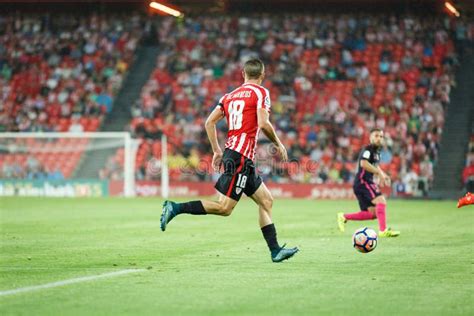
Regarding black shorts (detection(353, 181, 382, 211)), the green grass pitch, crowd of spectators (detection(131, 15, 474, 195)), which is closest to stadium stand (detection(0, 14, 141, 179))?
crowd of spectators (detection(131, 15, 474, 195))

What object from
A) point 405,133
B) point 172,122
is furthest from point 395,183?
point 172,122

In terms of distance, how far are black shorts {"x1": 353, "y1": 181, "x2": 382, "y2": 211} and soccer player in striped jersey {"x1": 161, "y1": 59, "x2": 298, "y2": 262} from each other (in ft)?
17.9

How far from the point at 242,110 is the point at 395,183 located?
70.6ft

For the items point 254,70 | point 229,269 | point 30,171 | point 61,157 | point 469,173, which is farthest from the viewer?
point 61,157

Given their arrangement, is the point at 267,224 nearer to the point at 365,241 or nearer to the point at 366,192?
the point at 365,241

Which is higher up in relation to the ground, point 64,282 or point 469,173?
point 469,173

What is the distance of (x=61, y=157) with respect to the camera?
33.2 m

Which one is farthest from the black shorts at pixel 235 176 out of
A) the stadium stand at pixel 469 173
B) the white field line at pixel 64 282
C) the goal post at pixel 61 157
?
the goal post at pixel 61 157

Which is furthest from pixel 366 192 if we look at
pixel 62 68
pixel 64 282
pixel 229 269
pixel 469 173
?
pixel 62 68

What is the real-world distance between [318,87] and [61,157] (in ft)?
34.4

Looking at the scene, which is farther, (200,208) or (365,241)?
(365,241)

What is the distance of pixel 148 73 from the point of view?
39.2m

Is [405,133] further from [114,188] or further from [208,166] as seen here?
[114,188]

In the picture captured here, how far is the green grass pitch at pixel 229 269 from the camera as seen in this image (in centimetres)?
729
